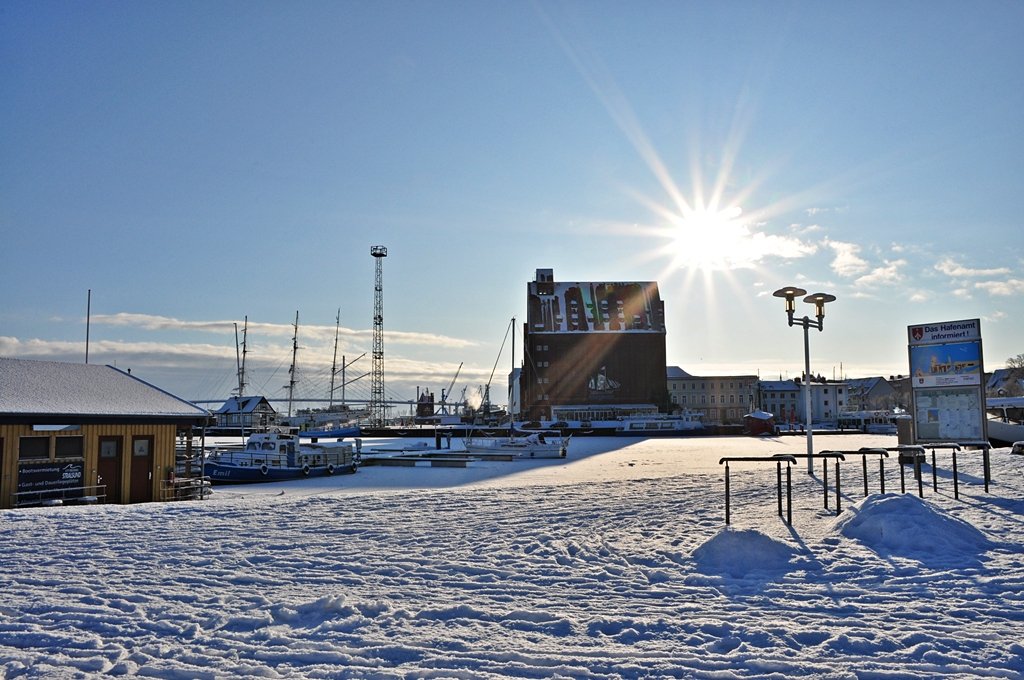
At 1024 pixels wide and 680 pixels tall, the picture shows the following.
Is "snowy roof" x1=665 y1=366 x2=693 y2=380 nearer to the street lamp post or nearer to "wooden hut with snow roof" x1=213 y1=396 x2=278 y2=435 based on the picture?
"wooden hut with snow roof" x1=213 y1=396 x2=278 y2=435

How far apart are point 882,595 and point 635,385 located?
101 meters

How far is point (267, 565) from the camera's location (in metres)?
10.6

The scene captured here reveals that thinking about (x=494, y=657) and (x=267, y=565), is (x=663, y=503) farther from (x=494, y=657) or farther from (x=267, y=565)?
(x=494, y=657)

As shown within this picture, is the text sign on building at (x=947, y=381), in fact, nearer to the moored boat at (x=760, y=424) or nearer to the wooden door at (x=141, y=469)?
the wooden door at (x=141, y=469)

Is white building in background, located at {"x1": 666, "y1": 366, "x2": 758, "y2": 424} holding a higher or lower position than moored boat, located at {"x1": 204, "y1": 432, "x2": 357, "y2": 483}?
higher

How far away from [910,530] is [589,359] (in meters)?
97.5

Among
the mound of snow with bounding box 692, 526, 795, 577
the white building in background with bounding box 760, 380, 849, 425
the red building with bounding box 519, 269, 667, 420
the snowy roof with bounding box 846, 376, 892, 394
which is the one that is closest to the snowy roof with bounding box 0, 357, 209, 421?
the mound of snow with bounding box 692, 526, 795, 577

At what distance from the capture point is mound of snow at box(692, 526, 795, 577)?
10.2 meters

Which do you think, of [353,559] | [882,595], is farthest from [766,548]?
[353,559]

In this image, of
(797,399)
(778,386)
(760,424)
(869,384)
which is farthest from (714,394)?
(760,424)

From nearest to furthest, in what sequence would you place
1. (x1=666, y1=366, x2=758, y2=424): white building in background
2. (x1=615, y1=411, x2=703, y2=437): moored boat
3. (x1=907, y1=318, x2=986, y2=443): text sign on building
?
(x1=907, y1=318, x2=986, y2=443): text sign on building < (x1=615, y1=411, x2=703, y2=437): moored boat < (x1=666, y1=366, x2=758, y2=424): white building in background

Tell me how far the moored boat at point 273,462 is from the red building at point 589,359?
236ft

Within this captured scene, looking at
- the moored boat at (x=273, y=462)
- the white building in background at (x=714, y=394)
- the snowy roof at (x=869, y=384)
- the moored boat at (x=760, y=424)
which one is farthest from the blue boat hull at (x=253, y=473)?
the snowy roof at (x=869, y=384)

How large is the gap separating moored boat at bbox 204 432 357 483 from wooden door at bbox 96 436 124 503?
12921mm
